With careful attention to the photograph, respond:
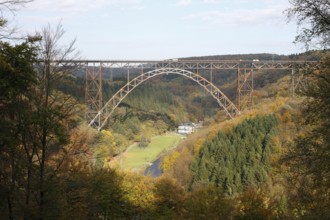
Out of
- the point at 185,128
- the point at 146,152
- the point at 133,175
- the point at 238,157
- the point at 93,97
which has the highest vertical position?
the point at 93,97

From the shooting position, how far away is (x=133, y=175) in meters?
23.8

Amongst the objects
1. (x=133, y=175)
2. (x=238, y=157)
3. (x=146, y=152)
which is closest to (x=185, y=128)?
(x=146, y=152)

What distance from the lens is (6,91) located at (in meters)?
8.44

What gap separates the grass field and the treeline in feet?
39.2

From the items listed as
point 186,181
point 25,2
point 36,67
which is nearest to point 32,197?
point 36,67

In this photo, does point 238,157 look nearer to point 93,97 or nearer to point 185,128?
point 93,97

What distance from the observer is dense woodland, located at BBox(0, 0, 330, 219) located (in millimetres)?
7863

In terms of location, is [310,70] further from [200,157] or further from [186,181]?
[200,157]

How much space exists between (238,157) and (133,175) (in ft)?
42.0

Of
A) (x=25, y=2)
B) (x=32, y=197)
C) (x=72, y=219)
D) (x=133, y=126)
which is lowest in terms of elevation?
(x=133, y=126)

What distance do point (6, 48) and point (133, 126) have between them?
195ft

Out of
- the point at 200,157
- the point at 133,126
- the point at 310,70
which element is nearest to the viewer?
the point at 310,70

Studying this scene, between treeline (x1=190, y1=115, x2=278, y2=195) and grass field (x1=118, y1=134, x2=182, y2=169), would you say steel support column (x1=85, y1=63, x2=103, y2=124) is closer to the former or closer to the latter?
grass field (x1=118, y1=134, x2=182, y2=169)

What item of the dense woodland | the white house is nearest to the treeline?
the dense woodland
